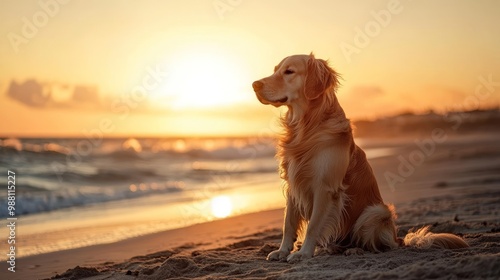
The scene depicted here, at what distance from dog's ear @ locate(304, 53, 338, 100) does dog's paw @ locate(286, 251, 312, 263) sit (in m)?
1.29

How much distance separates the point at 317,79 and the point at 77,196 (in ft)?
24.4

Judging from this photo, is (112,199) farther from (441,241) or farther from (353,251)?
(441,241)

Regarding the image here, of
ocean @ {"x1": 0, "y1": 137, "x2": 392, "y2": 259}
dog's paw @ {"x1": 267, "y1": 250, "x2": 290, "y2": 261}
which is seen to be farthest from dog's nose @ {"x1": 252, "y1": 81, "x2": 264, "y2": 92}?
ocean @ {"x1": 0, "y1": 137, "x2": 392, "y2": 259}

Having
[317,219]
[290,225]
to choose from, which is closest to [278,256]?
[290,225]

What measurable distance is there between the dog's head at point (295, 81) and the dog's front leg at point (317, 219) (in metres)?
0.83

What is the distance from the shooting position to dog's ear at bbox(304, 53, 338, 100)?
475 centimetres

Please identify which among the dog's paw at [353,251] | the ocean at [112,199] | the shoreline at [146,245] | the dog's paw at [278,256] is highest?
the ocean at [112,199]

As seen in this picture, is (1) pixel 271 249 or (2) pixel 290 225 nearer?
(2) pixel 290 225

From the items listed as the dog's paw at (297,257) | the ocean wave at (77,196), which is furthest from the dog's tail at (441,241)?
the ocean wave at (77,196)

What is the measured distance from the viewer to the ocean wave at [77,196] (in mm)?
9555

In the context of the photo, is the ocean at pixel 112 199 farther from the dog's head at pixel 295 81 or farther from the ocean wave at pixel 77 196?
the dog's head at pixel 295 81

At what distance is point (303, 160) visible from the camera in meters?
4.71

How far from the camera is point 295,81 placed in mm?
4883

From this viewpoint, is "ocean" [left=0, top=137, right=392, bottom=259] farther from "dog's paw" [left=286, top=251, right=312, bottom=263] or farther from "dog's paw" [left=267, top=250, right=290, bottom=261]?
"dog's paw" [left=286, top=251, right=312, bottom=263]
